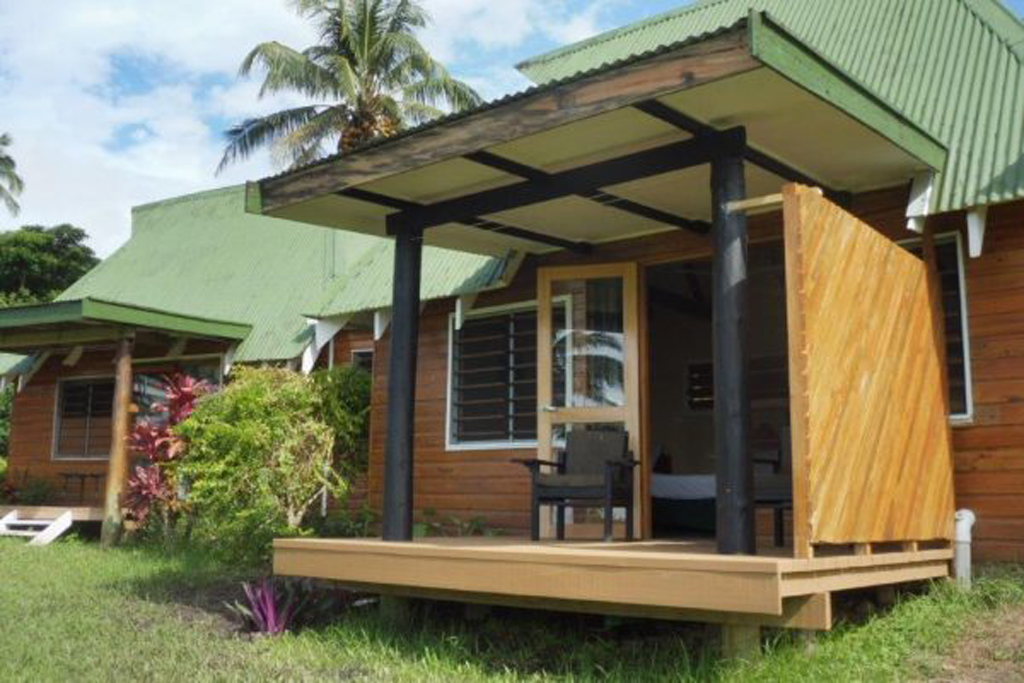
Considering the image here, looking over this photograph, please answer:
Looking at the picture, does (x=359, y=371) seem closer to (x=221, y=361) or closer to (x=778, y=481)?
(x=221, y=361)

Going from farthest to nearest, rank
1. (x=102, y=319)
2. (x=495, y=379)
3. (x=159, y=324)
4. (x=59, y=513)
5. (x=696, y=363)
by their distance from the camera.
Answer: (x=59, y=513) < (x=159, y=324) < (x=696, y=363) < (x=102, y=319) < (x=495, y=379)

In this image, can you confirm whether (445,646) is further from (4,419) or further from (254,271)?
(4,419)

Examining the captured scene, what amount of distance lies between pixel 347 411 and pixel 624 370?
12.8ft

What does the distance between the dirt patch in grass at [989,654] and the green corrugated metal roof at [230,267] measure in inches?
320

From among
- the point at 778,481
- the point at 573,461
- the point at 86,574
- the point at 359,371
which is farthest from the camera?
the point at 359,371

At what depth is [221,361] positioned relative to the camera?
13.5 metres

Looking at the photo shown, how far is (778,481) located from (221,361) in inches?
360

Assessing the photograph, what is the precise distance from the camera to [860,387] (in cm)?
524

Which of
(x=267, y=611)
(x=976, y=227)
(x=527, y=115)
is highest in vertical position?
(x=527, y=115)

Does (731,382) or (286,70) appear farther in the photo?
(286,70)

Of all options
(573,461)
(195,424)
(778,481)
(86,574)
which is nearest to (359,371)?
(195,424)

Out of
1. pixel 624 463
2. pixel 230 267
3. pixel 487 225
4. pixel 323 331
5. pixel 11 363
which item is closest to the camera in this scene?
pixel 624 463

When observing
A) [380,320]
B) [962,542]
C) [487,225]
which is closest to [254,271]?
[380,320]

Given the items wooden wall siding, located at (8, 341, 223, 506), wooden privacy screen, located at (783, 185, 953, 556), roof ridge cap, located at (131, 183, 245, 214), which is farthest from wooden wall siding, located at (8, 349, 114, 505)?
Answer: wooden privacy screen, located at (783, 185, 953, 556)
